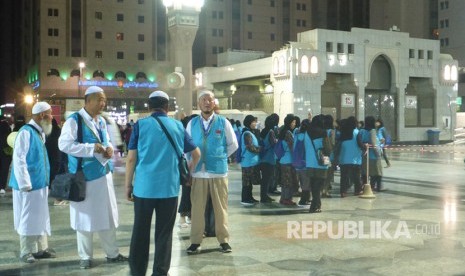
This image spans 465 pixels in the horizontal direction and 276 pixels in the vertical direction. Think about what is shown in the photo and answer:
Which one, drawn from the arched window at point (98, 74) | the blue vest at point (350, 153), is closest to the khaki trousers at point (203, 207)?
the blue vest at point (350, 153)

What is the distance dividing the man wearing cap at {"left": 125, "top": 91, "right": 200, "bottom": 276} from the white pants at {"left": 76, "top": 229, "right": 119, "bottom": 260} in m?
0.97

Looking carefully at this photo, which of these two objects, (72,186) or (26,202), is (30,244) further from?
(72,186)

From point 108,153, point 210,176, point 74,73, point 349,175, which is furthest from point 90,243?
point 74,73

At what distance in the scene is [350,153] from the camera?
37.5ft

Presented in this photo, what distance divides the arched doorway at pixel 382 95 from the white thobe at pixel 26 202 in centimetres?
2659

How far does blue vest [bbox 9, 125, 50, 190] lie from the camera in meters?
6.26

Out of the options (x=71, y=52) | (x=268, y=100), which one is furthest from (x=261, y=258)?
(x=71, y=52)

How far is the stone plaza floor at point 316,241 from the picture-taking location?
5.77 metres

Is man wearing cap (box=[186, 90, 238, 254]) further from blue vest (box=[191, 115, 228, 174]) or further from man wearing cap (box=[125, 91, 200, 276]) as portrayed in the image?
man wearing cap (box=[125, 91, 200, 276])

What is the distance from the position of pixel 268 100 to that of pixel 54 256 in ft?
81.8

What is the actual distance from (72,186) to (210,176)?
67.5 inches

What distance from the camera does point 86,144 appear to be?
557cm

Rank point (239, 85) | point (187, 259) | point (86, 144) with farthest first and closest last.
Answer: point (239, 85)
point (187, 259)
point (86, 144)

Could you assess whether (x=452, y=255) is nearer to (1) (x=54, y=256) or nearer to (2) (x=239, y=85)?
(1) (x=54, y=256)
